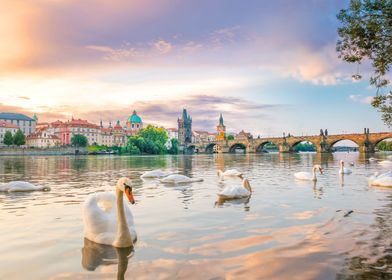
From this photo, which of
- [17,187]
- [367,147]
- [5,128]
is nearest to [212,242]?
[17,187]

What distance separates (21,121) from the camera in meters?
151

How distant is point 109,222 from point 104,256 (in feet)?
2.78

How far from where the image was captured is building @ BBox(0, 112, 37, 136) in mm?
146250

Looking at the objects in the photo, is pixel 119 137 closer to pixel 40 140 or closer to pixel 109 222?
pixel 40 140

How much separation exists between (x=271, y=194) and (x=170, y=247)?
7.91 meters

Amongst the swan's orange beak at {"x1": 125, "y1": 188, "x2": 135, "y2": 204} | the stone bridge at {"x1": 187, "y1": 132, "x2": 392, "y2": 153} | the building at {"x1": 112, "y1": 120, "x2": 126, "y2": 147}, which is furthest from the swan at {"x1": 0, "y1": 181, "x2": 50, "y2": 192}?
the building at {"x1": 112, "y1": 120, "x2": 126, "y2": 147}

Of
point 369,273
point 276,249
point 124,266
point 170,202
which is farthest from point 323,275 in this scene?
point 170,202

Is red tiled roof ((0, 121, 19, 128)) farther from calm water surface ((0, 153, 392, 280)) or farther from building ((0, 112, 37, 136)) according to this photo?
calm water surface ((0, 153, 392, 280))

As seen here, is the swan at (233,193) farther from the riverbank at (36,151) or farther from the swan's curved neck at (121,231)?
the riverbank at (36,151)

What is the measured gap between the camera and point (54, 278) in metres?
5.07

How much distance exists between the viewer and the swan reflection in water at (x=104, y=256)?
5527 mm

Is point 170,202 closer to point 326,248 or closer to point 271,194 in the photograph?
point 271,194

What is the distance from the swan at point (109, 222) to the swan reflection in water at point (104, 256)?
0.28 feet

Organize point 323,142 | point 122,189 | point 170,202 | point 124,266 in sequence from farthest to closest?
point 323,142
point 170,202
point 122,189
point 124,266
